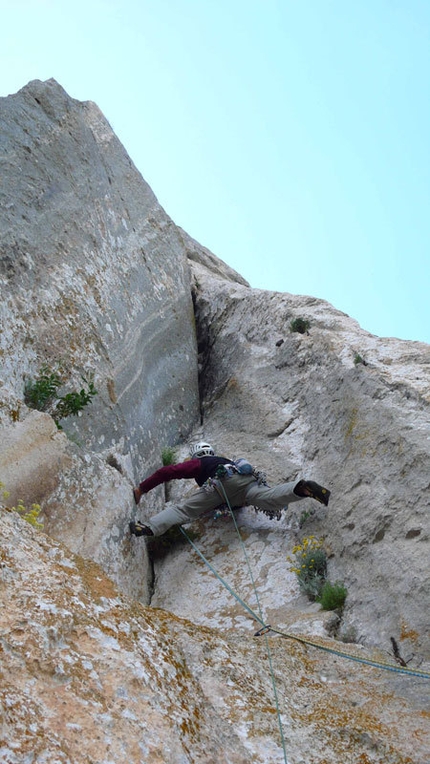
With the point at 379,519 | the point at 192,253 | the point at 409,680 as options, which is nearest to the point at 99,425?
the point at 379,519

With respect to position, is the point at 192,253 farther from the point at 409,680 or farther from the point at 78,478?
the point at 409,680

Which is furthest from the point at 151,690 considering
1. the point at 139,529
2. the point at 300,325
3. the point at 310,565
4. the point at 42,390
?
the point at 300,325

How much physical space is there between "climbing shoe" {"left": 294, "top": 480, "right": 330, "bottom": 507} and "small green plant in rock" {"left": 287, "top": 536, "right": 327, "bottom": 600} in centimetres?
48

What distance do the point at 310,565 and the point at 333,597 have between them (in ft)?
2.43

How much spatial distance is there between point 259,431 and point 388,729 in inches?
248

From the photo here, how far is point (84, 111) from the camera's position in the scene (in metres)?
12.4

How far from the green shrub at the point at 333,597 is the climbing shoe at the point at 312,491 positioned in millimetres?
1294

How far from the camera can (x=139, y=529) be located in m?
8.62

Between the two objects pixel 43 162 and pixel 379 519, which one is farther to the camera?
pixel 43 162

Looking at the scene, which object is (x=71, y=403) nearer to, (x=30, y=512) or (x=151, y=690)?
(x=30, y=512)

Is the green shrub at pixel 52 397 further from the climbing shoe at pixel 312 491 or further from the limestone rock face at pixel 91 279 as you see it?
the climbing shoe at pixel 312 491

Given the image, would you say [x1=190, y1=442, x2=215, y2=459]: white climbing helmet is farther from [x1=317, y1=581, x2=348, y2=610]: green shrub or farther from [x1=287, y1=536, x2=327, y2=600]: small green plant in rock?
[x1=317, y1=581, x2=348, y2=610]: green shrub

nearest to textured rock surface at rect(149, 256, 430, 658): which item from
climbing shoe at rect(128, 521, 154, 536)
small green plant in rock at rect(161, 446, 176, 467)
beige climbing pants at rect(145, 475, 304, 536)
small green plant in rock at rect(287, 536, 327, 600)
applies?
small green plant in rock at rect(287, 536, 327, 600)

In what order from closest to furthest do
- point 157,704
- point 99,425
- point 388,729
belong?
point 157,704, point 388,729, point 99,425
